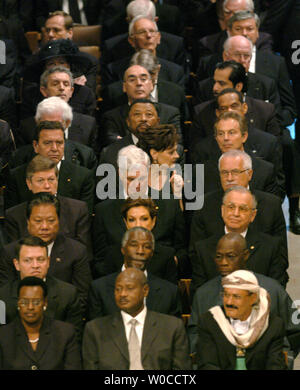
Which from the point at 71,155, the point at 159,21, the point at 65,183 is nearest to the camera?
the point at 65,183

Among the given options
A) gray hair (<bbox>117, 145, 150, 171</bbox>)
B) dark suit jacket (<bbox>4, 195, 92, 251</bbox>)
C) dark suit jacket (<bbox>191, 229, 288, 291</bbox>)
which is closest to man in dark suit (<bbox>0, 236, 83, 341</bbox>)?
dark suit jacket (<bbox>4, 195, 92, 251</bbox>)

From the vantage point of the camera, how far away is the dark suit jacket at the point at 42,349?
526 centimetres

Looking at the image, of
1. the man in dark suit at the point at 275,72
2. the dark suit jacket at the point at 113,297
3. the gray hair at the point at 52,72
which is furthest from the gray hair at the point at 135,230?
the man in dark suit at the point at 275,72

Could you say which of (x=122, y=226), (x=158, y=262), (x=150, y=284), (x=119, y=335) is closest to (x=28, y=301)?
(x=119, y=335)

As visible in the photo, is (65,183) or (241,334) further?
(65,183)

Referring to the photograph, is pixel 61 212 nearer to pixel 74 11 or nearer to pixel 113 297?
pixel 113 297

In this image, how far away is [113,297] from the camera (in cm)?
564

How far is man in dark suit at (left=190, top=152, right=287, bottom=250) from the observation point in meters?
6.20

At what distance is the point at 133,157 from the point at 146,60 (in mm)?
1349

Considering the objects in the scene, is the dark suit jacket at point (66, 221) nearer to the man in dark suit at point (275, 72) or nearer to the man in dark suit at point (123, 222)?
the man in dark suit at point (123, 222)

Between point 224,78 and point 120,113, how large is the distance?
767mm

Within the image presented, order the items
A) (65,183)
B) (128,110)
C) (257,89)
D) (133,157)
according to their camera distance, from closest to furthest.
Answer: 1. (133,157)
2. (65,183)
3. (128,110)
4. (257,89)

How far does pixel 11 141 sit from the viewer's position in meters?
7.18

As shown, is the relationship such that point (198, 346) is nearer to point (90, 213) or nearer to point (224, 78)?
point (90, 213)
